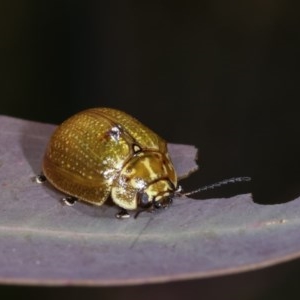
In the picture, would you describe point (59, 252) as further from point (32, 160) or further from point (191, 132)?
point (191, 132)

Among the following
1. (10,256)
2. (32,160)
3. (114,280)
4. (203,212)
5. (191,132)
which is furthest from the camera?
(191,132)

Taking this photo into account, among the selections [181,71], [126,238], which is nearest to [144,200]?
[126,238]

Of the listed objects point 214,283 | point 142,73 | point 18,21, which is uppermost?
point 18,21

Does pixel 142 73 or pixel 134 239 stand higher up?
pixel 134 239

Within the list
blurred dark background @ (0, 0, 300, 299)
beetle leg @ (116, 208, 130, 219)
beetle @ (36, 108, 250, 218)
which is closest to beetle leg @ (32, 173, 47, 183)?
beetle @ (36, 108, 250, 218)

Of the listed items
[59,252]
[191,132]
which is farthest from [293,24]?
[59,252]

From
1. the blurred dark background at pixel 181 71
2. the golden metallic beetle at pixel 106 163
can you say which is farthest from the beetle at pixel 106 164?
the blurred dark background at pixel 181 71
